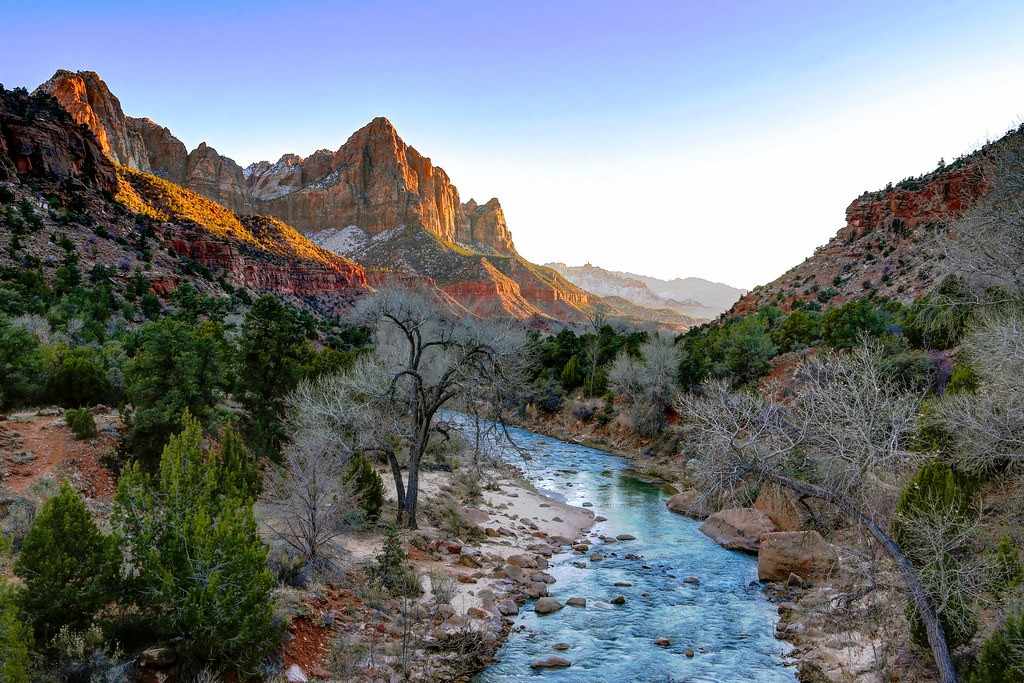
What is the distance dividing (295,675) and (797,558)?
12529mm

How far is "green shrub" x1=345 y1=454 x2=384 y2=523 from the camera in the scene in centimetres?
1584

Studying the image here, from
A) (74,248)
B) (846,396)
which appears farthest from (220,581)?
(74,248)

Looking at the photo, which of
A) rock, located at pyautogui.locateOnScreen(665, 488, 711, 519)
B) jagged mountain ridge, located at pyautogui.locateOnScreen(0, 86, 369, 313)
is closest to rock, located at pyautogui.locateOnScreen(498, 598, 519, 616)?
rock, located at pyautogui.locateOnScreen(665, 488, 711, 519)

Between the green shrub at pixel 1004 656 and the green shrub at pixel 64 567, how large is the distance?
11.6m

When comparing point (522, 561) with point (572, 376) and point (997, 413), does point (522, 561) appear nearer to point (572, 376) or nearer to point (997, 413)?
point (997, 413)

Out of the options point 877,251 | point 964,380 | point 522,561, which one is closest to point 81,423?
point 522,561

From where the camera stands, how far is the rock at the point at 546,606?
13.5 metres

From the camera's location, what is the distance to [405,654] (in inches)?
412

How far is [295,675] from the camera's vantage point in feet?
29.8

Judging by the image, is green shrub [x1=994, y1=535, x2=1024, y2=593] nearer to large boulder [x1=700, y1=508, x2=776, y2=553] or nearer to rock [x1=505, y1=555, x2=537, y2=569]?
large boulder [x1=700, y1=508, x2=776, y2=553]

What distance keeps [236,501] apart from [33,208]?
45.4 meters

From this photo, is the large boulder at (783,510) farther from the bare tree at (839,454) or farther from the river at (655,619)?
the bare tree at (839,454)

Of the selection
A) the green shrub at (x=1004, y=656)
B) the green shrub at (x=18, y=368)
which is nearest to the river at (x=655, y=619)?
the green shrub at (x=1004, y=656)

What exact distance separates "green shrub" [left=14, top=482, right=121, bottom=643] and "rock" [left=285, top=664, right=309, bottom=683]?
2.77 meters
